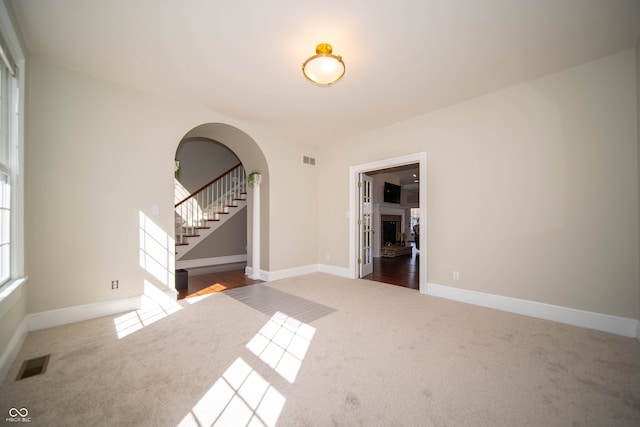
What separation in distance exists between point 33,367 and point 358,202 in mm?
4529

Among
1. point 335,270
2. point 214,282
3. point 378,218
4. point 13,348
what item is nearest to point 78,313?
point 13,348

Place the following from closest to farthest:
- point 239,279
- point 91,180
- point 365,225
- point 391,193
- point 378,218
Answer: point 91,180 < point 239,279 < point 365,225 < point 378,218 < point 391,193

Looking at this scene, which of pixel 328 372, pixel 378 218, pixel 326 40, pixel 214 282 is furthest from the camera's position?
pixel 378 218

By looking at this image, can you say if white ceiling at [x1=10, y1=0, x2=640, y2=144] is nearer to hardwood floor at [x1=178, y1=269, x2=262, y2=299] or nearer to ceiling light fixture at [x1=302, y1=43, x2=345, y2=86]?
ceiling light fixture at [x1=302, y1=43, x2=345, y2=86]

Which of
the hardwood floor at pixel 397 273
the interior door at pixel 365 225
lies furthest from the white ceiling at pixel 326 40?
the hardwood floor at pixel 397 273

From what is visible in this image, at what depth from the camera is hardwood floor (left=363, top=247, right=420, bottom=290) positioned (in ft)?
15.4

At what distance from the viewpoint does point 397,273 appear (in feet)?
17.9

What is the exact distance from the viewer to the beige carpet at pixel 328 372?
1.51 meters

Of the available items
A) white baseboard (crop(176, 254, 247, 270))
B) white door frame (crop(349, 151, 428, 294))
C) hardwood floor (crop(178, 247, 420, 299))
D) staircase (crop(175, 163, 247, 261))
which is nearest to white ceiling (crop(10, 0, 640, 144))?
white door frame (crop(349, 151, 428, 294))

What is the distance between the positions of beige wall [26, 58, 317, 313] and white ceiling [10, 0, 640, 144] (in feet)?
0.98

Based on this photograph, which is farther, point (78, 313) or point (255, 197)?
point (255, 197)

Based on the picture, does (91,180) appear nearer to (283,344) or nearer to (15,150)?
(15,150)

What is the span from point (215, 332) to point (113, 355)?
816 millimetres

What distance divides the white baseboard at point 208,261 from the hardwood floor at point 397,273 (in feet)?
12.8
